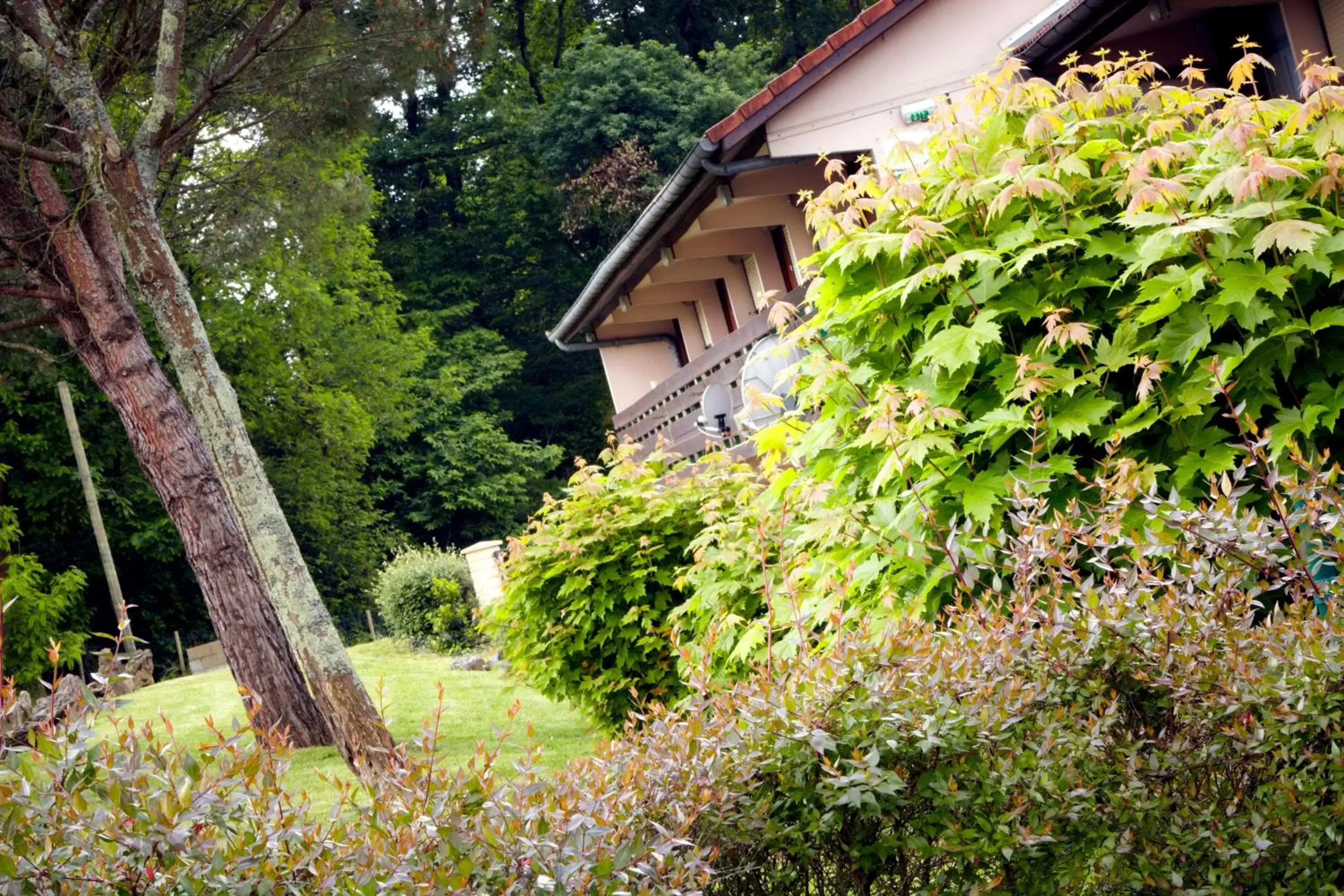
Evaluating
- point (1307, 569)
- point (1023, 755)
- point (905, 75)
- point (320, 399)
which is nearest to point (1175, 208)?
point (1307, 569)

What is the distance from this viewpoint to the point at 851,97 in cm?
1355

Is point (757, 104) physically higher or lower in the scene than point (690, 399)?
higher

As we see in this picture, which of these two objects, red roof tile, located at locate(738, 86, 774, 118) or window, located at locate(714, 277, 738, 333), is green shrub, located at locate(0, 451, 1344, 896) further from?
window, located at locate(714, 277, 738, 333)

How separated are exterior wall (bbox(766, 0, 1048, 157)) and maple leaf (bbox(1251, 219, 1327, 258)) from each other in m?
9.59

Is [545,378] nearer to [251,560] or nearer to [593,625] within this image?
[251,560]

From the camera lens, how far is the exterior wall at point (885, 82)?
43.5ft

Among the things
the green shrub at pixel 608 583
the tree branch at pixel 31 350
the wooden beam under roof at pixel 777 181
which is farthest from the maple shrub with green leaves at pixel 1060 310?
the tree branch at pixel 31 350

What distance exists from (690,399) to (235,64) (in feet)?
Result: 26.9

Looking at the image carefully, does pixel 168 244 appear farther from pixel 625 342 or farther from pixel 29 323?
pixel 625 342

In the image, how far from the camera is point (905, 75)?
13.5 metres

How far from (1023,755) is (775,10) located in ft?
156

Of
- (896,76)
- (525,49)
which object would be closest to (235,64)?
(896,76)

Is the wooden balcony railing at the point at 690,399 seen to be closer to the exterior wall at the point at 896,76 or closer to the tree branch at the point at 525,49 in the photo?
the exterior wall at the point at 896,76

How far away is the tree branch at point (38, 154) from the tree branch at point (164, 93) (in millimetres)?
824
